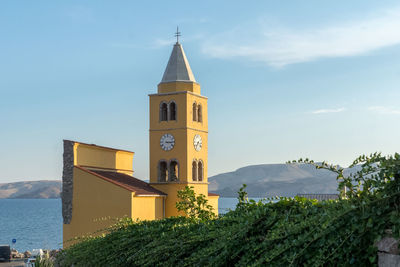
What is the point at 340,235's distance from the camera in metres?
4.74

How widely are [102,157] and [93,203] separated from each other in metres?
3.86

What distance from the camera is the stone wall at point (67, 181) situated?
27203 mm

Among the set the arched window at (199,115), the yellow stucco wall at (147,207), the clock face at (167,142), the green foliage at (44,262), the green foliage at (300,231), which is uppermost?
the arched window at (199,115)

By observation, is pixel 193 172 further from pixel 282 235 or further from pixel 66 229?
pixel 282 235

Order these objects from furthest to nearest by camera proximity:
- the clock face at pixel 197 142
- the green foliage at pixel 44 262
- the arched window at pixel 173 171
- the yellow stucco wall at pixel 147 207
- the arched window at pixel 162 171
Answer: the clock face at pixel 197 142 < the arched window at pixel 162 171 < the arched window at pixel 173 171 < the yellow stucco wall at pixel 147 207 < the green foliage at pixel 44 262

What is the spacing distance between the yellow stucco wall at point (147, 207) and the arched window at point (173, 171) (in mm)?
1732

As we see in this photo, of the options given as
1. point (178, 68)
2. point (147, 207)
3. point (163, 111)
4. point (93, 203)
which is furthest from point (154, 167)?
point (178, 68)

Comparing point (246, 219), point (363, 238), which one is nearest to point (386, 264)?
point (363, 238)

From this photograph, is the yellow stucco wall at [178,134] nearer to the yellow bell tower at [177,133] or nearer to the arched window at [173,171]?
the yellow bell tower at [177,133]

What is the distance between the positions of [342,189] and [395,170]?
27.8 inches

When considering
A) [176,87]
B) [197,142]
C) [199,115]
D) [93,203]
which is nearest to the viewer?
[93,203]

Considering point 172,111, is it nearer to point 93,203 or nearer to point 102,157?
point 102,157

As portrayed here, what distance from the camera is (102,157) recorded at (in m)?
29.7

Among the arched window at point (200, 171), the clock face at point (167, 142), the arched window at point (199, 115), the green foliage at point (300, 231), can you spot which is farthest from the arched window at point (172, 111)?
the green foliage at point (300, 231)
